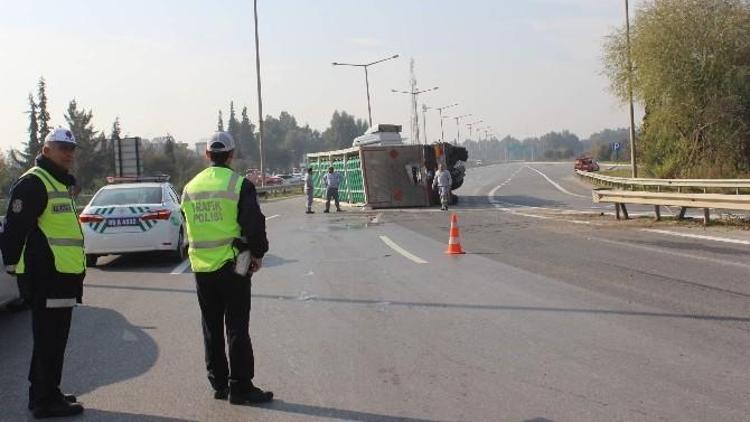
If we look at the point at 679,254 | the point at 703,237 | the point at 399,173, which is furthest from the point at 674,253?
the point at 399,173

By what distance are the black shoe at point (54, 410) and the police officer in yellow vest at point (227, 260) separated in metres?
0.94

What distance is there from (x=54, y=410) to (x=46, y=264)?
97cm

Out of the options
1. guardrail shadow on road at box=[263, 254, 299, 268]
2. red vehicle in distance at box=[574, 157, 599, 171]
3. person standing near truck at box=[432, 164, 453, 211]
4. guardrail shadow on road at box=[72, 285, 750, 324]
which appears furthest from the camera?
red vehicle in distance at box=[574, 157, 599, 171]

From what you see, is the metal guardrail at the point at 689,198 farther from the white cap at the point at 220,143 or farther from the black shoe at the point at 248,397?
the black shoe at the point at 248,397

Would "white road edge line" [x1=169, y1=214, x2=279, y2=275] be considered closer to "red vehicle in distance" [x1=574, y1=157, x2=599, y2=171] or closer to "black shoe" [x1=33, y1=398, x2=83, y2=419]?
"black shoe" [x1=33, y1=398, x2=83, y2=419]

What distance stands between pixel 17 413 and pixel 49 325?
25.2 inches

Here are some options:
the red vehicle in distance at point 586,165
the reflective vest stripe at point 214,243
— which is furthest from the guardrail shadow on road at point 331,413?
the red vehicle in distance at point 586,165

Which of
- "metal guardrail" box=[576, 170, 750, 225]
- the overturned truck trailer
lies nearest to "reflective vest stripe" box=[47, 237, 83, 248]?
"metal guardrail" box=[576, 170, 750, 225]

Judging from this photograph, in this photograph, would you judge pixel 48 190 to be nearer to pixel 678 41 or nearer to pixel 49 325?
pixel 49 325

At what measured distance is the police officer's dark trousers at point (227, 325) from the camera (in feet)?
17.3

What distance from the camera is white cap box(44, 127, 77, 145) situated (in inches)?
210

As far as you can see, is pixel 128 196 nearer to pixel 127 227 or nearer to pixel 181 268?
pixel 127 227

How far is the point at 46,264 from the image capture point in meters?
5.14

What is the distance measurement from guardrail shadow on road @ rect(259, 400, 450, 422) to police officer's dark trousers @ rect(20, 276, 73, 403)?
1421 mm
